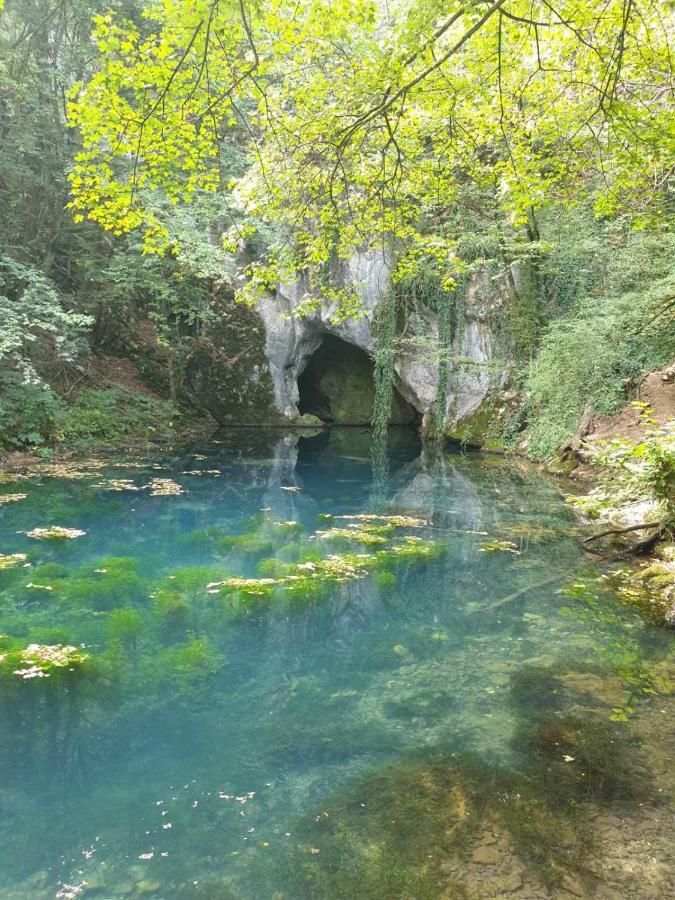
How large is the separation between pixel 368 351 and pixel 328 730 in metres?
18.9

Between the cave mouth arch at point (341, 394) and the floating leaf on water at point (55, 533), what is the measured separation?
60.1ft

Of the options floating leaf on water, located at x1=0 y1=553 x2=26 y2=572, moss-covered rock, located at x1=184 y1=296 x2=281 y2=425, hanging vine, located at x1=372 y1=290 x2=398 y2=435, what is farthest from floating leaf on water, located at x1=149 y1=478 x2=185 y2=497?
hanging vine, located at x1=372 y1=290 x2=398 y2=435

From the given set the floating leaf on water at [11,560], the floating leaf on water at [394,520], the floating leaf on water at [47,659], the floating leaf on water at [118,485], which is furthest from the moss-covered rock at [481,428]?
the floating leaf on water at [47,659]

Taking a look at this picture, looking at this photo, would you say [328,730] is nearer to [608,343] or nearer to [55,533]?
[55,533]

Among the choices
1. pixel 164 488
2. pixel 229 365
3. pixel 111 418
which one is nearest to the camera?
pixel 164 488

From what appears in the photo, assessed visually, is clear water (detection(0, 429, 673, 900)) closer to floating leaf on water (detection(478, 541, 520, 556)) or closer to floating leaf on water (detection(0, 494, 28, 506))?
floating leaf on water (detection(478, 541, 520, 556))

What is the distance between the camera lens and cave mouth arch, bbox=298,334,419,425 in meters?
25.6

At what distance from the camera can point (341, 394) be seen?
86.7ft

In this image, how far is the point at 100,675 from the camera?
13.3 ft

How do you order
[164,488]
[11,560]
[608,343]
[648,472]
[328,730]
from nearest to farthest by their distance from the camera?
[328,730] < [648,472] < [11,560] < [164,488] < [608,343]

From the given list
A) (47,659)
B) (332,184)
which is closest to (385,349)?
(332,184)

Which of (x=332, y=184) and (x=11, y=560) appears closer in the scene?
(x=332, y=184)

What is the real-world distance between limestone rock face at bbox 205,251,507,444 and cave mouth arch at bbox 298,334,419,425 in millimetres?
2600

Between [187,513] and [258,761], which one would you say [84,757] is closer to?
[258,761]
